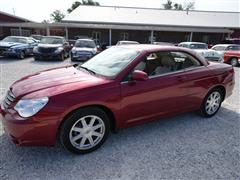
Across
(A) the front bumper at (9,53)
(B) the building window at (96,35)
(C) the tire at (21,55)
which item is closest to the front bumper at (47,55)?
(C) the tire at (21,55)

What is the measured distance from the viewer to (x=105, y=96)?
8.81 feet

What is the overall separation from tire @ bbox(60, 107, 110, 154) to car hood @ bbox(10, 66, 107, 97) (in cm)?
37

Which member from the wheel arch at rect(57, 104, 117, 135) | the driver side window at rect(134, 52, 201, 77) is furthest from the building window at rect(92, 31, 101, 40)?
the wheel arch at rect(57, 104, 117, 135)

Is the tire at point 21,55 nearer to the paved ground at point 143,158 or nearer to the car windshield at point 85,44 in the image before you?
the car windshield at point 85,44

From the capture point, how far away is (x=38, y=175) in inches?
92.5

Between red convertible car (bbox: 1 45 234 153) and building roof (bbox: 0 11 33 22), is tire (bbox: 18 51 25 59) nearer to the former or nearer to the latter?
red convertible car (bbox: 1 45 234 153)

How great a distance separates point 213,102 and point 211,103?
7 centimetres

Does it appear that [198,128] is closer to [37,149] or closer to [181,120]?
[181,120]

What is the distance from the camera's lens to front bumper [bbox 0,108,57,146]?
7.69 feet

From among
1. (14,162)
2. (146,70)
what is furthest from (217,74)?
(14,162)

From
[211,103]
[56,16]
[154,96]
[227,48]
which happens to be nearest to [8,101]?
[154,96]

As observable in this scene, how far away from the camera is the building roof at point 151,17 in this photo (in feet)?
77.1

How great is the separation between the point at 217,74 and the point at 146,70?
1686 mm

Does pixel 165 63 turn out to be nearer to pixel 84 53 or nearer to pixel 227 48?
pixel 84 53
